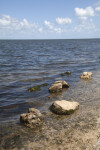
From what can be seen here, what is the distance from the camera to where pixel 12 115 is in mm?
9438

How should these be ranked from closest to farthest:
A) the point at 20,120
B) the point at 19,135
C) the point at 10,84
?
the point at 19,135 → the point at 20,120 → the point at 10,84

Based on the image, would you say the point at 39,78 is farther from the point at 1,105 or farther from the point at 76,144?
the point at 76,144

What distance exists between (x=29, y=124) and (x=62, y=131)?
177 cm

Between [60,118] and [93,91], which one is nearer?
[60,118]

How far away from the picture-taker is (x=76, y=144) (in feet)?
21.5

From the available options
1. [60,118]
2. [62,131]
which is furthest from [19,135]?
[60,118]

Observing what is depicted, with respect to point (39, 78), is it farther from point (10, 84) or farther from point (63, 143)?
point (63, 143)

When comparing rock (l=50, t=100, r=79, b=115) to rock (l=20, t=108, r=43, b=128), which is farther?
rock (l=50, t=100, r=79, b=115)

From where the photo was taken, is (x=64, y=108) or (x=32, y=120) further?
(x=64, y=108)

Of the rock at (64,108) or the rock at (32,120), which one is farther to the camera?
the rock at (64,108)

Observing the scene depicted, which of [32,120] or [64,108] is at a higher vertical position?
[64,108]

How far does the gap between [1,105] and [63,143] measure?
5827mm

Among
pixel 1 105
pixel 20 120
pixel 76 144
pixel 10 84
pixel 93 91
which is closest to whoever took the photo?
Answer: pixel 76 144

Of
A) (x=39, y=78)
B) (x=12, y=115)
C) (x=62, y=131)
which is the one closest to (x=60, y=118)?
(x=62, y=131)
